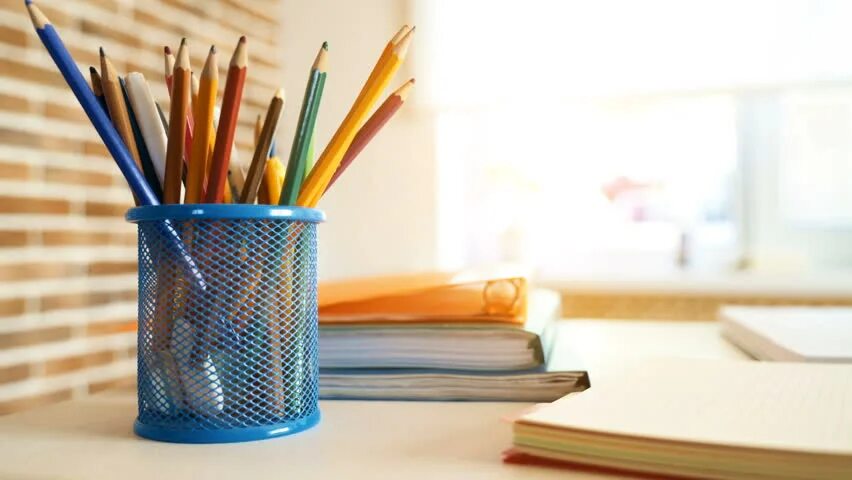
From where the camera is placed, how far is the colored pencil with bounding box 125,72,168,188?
0.49m

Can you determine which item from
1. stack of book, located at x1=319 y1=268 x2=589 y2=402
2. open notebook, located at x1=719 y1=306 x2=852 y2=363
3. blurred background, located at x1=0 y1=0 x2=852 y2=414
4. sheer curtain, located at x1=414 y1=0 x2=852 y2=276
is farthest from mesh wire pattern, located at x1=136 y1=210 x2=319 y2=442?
sheer curtain, located at x1=414 y1=0 x2=852 y2=276

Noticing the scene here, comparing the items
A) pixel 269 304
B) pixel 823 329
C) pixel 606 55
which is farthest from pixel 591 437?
pixel 606 55

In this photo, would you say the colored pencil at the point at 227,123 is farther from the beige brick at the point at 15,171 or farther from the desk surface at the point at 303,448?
the beige brick at the point at 15,171

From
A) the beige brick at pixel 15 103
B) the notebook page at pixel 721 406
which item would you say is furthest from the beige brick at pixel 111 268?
the notebook page at pixel 721 406

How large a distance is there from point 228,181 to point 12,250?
48cm

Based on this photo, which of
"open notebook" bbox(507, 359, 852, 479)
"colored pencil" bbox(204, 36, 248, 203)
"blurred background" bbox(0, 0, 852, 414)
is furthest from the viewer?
"blurred background" bbox(0, 0, 852, 414)

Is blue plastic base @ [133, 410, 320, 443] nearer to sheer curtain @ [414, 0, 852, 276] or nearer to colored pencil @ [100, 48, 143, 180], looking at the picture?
colored pencil @ [100, 48, 143, 180]

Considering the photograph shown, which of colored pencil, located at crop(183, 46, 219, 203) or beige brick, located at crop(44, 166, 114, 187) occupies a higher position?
beige brick, located at crop(44, 166, 114, 187)

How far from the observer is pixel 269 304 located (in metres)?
0.48

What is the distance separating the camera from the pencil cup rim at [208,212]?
0.47 m

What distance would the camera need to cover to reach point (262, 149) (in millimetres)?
479

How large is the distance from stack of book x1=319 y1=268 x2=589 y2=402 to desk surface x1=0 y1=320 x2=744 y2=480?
0.06 ft

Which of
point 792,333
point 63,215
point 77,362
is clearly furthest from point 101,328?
point 792,333

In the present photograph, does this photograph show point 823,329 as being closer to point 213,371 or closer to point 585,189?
point 213,371
